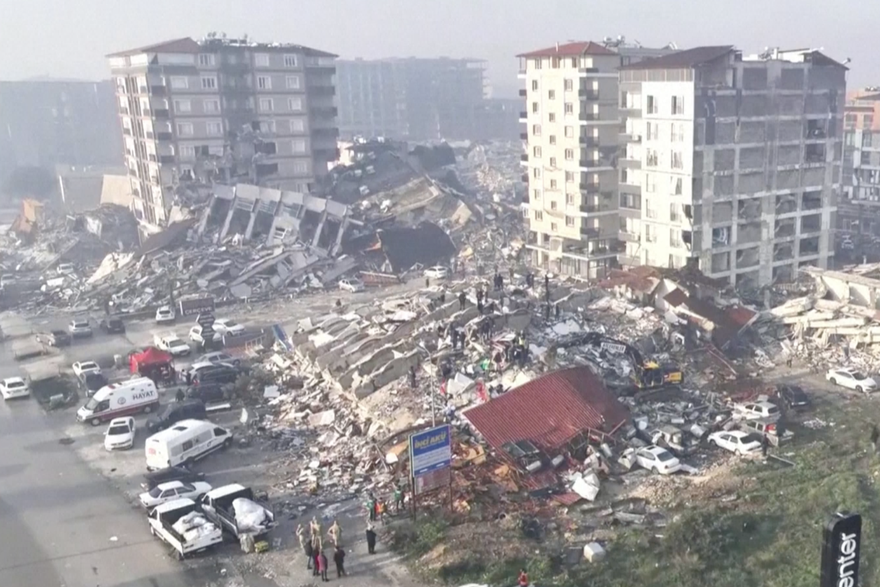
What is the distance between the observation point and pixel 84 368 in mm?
38969

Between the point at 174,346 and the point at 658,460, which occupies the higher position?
the point at 658,460

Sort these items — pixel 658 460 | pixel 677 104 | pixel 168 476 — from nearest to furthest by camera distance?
1. pixel 658 460
2. pixel 168 476
3. pixel 677 104

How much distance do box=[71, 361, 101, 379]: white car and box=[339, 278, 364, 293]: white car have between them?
18871 millimetres

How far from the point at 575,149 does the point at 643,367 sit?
26.1 m

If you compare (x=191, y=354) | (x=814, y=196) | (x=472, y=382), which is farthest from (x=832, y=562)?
(x=814, y=196)

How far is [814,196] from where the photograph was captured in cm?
5097

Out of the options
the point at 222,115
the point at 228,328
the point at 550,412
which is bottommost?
the point at 228,328

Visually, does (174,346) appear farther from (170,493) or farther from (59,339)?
(170,493)

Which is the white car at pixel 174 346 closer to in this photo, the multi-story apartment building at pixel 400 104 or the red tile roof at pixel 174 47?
the red tile roof at pixel 174 47

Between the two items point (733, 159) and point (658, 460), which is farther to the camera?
point (733, 159)

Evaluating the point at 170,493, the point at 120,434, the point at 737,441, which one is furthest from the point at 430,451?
the point at 120,434

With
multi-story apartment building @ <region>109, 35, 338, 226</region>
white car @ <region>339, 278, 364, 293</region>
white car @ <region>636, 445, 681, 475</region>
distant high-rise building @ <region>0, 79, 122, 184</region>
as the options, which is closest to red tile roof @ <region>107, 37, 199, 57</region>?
multi-story apartment building @ <region>109, 35, 338, 226</region>

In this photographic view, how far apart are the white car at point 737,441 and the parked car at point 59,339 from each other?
33952mm

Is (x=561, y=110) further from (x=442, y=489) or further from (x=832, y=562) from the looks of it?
(x=832, y=562)
